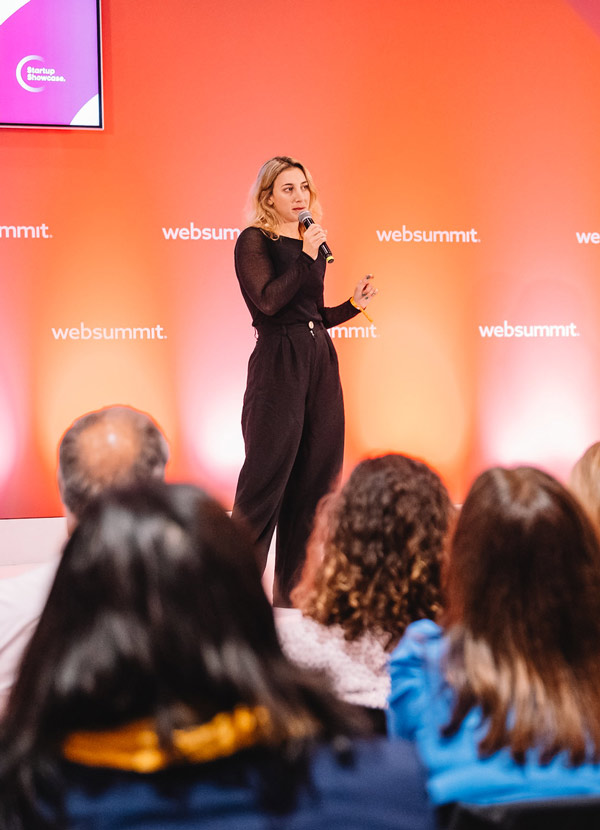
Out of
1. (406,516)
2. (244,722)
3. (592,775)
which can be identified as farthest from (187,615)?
(406,516)

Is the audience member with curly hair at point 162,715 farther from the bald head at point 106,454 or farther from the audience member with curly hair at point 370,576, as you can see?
the bald head at point 106,454

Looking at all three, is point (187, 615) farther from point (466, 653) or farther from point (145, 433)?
point (145, 433)

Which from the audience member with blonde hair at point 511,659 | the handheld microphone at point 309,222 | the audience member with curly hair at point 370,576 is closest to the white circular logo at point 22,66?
the handheld microphone at point 309,222

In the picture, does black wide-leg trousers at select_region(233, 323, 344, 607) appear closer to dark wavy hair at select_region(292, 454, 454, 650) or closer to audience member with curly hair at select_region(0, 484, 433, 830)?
dark wavy hair at select_region(292, 454, 454, 650)

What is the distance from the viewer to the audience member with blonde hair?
0.97m

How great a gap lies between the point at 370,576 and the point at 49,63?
3.44 m

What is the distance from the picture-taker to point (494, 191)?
4523 mm

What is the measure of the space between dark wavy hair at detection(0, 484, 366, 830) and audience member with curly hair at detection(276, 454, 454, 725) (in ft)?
1.67

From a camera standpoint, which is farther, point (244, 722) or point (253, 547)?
point (253, 547)

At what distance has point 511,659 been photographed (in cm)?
104

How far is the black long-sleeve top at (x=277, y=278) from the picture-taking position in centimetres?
307

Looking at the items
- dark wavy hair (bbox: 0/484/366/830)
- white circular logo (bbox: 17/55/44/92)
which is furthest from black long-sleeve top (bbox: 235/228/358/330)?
dark wavy hair (bbox: 0/484/366/830)

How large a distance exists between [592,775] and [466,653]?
7.2 inches

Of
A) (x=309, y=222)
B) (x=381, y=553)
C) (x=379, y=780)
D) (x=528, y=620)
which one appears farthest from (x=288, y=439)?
(x=379, y=780)
